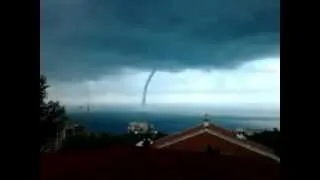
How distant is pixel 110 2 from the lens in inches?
200

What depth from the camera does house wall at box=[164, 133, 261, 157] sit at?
5.34m

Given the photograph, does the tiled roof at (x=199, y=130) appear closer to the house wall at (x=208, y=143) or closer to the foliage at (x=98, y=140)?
the house wall at (x=208, y=143)

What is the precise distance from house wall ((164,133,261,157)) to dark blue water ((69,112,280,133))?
0.60ft

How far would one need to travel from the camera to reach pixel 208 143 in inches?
213

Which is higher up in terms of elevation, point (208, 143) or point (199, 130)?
point (199, 130)

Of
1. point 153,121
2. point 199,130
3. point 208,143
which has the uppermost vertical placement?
point 153,121

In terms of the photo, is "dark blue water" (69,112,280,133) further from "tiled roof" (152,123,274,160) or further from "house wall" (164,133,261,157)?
"house wall" (164,133,261,157)

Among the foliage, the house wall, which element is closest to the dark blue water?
the foliage

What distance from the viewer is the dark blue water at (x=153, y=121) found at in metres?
5.09

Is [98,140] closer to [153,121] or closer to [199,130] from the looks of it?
[153,121]

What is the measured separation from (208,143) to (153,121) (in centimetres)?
73

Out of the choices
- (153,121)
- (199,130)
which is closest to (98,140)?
(153,121)
